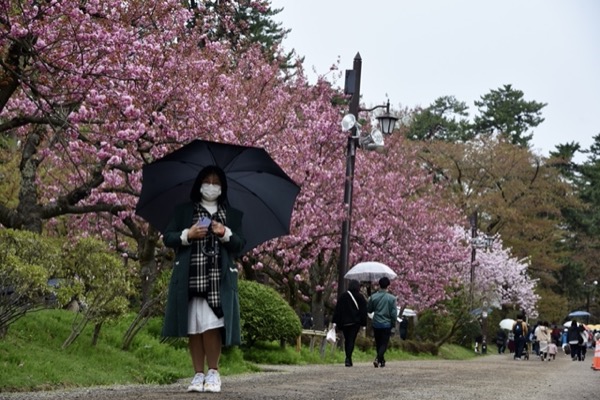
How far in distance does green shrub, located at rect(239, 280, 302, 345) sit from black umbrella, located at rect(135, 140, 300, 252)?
23.0 feet

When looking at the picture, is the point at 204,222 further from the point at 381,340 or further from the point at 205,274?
the point at 381,340

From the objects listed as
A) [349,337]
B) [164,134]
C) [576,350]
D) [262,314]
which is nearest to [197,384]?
[164,134]

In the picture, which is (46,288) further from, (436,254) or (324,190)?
(436,254)

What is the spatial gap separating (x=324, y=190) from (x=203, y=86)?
9720 mm

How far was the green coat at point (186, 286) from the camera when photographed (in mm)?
8242

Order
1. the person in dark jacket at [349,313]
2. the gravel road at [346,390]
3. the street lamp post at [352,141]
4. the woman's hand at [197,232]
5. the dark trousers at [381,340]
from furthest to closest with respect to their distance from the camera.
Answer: the street lamp post at [352,141] < the dark trousers at [381,340] < the person in dark jacket at [349,313] < the gravel road at [346,390] < the woman's hand at [197,232]

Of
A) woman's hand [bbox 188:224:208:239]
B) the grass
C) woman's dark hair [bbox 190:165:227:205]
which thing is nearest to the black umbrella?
woman's dark hair [bbox 190:165:227:205]

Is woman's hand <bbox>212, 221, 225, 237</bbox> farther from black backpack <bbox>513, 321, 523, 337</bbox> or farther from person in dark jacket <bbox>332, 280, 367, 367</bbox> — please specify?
black backpack <bbox>513, 321, 523, 337</bbox>

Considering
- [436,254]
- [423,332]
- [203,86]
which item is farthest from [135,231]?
[423,332]

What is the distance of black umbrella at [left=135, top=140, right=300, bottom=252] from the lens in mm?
9055

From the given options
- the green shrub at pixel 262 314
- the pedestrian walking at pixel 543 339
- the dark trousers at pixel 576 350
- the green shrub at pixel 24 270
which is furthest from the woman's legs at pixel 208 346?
the dark trousers at pixel 576 350

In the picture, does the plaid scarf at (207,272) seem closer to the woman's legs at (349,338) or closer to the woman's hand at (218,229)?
the woman's hand at (218,229)

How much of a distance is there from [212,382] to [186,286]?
922mm

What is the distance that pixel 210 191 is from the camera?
846 cm
